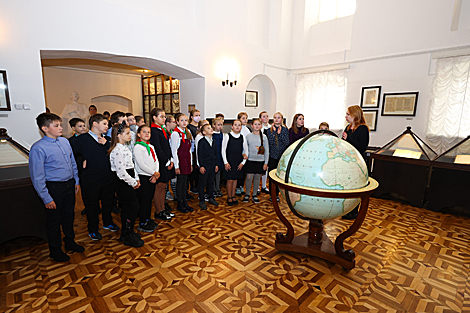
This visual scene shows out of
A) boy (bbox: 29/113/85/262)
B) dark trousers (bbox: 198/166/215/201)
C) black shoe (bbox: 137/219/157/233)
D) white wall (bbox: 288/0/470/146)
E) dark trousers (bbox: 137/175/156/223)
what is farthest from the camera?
white wall (bbox: 288/0/470/146)

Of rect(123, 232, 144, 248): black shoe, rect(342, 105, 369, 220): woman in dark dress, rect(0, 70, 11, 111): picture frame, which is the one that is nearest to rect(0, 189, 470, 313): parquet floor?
rect(123, 232, 144, 248): black shoe

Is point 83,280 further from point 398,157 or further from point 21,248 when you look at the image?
point 398,157

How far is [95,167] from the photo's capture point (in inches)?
129

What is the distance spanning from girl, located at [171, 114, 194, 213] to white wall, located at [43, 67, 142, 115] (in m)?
8.17

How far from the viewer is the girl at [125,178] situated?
303cm

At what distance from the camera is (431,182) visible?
15.4ft

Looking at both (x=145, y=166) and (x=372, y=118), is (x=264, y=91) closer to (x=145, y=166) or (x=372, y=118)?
(x=372, y=118)

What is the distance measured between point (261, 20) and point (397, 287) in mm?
8469

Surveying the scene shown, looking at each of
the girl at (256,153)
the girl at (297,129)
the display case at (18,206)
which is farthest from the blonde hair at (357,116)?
the display case at (18,206)

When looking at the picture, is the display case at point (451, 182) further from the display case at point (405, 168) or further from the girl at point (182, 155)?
the girl at point (182, 155)

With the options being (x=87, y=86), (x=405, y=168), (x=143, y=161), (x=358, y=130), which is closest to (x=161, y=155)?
(x=143, y=161)

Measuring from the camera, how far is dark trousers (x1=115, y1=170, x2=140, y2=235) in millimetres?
3123

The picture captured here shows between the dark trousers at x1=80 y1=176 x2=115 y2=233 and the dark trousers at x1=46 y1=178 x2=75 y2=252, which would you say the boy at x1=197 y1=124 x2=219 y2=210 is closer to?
the dark trousers at x1=80 y1=176 x2=115 y2=233

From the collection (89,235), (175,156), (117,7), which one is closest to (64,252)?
(89,235)
